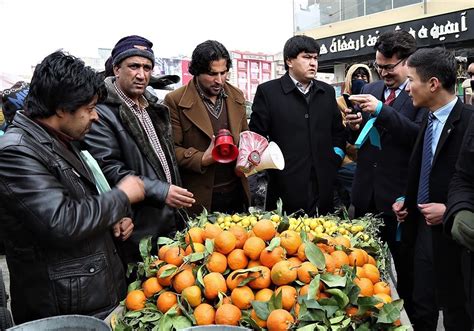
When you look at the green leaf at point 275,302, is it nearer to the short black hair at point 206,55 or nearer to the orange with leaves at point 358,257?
the orange with leaves at point 358,257

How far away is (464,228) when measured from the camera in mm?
1860

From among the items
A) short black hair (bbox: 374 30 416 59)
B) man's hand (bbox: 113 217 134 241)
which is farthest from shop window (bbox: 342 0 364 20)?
man's hand (bbox: 113 217 134 241)

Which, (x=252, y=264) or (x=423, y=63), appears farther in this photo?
(x=423, y=63)

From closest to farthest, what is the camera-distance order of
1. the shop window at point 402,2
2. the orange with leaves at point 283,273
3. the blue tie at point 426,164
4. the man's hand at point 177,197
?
the orange with leaves at point 283,273 < the man's hand at point 177,197 < the blue tie at point 426,164 < the shop window at point 402,2

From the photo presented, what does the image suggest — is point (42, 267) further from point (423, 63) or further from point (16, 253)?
point (423, 63)

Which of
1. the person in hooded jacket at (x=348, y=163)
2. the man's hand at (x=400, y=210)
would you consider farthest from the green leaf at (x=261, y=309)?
the person in hooded jacket at (x=348, y=163)

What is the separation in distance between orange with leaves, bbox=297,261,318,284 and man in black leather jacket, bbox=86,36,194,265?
840mm

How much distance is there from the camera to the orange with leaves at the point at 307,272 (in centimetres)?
160

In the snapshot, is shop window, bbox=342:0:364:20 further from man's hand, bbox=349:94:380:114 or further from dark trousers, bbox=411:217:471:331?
dark trousers, bbox=411:217:471:331

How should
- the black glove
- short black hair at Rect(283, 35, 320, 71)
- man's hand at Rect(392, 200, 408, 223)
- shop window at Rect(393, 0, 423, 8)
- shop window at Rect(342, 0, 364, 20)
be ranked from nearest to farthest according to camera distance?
1. the black glove
2. man's hand at Rect(392, 200, 408, 223)
3. short black hair at Rect(283, 35, 320, 71)
4. shop window at Rect(393, 0, 423, 8)
5. shop window at Rect(342, 0, 364, 20)

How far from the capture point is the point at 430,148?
2504 millimetres

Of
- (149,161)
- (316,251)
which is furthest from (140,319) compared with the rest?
(149,161)

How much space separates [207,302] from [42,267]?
0.59 m

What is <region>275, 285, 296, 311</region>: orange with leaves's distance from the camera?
153 centimetres
